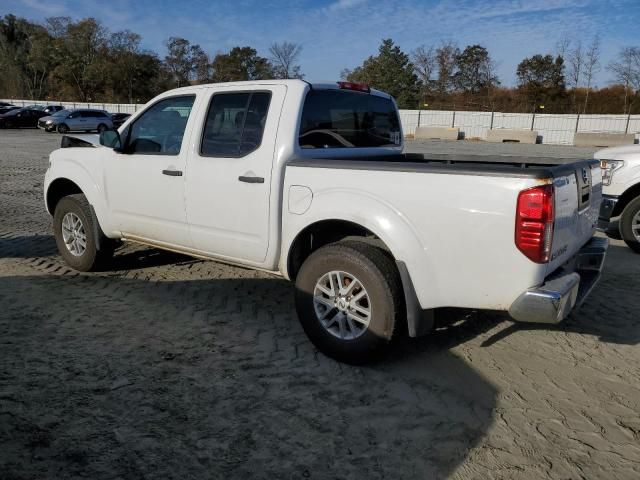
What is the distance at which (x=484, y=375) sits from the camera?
3.64 metres

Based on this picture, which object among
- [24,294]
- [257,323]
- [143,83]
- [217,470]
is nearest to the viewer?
[217,470]

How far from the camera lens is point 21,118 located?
3738 centimetres

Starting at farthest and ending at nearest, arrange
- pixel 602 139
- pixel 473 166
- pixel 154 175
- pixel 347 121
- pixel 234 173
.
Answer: pixel 602 139
pixel 154 175
pixel 347 121
pixel 234 173
pixel 473 166

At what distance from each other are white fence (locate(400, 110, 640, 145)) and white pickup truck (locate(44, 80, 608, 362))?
122ft

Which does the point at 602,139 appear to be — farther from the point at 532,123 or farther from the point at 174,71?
the point at 174,71

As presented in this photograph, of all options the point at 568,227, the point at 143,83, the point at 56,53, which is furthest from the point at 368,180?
the point at 56,53

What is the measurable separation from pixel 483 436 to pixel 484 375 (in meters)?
0.75

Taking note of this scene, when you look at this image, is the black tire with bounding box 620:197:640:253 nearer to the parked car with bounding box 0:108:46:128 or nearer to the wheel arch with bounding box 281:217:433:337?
the wheel arch with bounding box 281:217:433:337

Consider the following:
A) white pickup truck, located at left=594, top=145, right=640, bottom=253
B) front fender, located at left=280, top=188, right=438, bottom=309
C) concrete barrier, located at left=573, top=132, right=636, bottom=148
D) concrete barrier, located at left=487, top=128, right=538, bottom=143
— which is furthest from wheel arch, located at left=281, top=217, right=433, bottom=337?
concrete barrier, located at left=487, top=128, right=538, bottom=143

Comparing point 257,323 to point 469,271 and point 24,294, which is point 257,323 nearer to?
point 469,271

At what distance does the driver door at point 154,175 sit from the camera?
4.58m

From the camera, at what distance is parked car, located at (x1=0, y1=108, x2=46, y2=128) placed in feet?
121

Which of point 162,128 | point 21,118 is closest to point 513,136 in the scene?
point 21,118

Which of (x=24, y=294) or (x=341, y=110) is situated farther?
(x=24, y=294)
